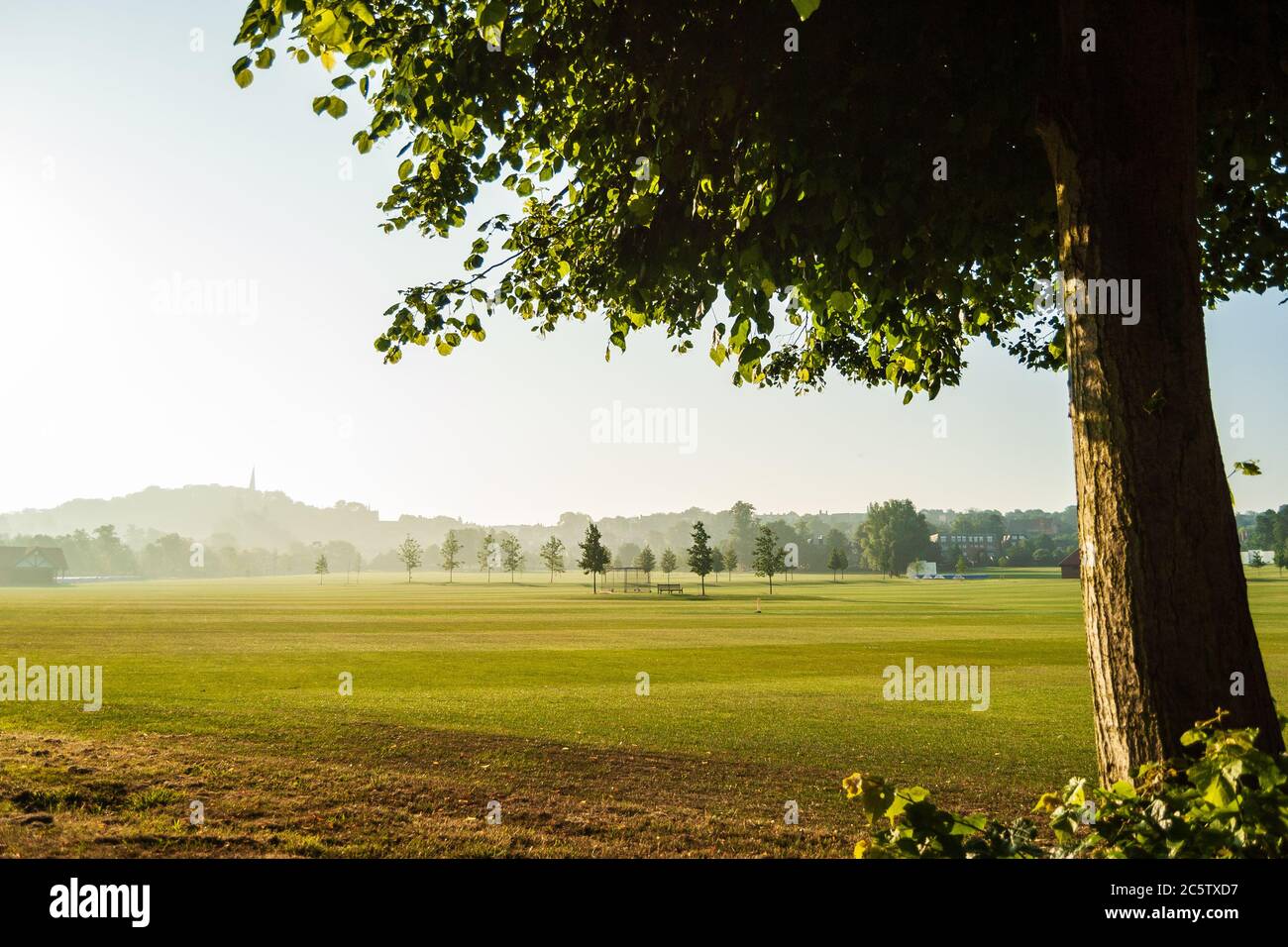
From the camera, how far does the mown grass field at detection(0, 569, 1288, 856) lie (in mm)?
9688

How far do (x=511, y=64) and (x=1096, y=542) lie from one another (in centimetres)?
602

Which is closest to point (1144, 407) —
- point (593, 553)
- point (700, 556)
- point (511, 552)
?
point (700, 556)

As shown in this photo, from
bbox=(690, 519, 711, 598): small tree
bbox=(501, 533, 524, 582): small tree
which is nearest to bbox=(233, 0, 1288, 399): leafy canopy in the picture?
bbox=(690, 519, 711, 598): small tree

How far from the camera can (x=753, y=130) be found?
7.23 meters

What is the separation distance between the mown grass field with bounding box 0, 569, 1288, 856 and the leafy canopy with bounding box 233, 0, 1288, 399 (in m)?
5.48

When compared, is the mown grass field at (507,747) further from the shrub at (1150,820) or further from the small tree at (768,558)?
the small tree at (768,558)

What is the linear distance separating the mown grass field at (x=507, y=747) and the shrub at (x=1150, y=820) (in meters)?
5.96

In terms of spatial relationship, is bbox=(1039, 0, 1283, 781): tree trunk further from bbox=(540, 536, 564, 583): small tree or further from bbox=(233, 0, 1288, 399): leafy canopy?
bbox=(540, 536, 564, 583): small tree

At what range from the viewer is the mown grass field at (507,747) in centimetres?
969

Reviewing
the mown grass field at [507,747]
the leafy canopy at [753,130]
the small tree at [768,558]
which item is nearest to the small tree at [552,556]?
the small tree at [768,558]

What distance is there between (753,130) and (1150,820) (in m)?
5.81

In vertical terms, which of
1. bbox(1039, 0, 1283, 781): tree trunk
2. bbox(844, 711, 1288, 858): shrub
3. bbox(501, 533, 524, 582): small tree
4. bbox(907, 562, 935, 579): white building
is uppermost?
bbox(1039, 0, 1283, 781): tree trunk

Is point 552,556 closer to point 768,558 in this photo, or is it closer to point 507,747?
point 768,558
